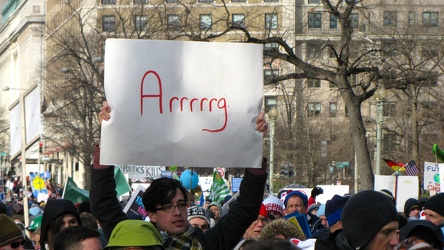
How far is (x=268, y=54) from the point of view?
60.6 ft

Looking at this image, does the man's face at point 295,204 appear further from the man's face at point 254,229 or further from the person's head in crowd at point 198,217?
the person's head in crowd at point 198,217

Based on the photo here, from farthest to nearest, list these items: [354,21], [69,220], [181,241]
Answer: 1. [354,21]
2. [69,220]
3. [181,241]

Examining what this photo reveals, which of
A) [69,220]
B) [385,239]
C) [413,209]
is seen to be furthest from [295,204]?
[385,239]

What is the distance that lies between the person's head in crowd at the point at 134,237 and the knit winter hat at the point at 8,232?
1.25m

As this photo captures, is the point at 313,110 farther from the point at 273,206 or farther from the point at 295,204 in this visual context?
the point at 273,206

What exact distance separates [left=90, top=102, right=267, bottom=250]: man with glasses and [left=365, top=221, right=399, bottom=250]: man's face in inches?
42.1

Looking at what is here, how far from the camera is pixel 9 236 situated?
22.3ft

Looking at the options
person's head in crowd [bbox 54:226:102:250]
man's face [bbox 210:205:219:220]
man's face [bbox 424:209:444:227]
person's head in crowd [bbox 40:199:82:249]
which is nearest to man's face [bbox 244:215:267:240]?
man's face [bbox 424:209:444:227]

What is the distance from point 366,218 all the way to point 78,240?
1.52m

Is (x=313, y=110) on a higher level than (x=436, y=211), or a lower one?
higher

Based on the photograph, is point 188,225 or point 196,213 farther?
point 196,213

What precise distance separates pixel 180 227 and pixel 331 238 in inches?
34.1

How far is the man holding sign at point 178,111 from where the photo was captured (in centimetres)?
677

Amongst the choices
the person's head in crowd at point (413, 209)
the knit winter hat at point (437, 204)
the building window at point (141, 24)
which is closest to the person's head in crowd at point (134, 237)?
the knit winter hat at point (437, 204)
